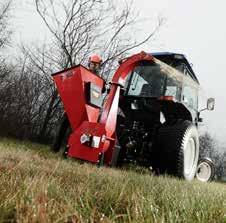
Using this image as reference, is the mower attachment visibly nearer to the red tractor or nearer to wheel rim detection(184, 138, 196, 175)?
the red tractor

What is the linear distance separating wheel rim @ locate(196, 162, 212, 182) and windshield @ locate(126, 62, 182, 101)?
246 cm

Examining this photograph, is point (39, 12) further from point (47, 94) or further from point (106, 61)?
point (47, 94)

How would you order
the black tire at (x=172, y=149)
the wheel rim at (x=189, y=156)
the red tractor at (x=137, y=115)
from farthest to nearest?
the wheel rim at (x=189, y=156) < the black tire at (x=172, y=149) < the red tractor at (x=137, y=115)

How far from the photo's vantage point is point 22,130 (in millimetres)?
17531

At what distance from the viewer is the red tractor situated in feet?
23.0

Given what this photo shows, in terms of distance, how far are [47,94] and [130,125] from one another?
13.6 m

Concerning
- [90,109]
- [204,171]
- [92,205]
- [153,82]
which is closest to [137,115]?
[153,82]

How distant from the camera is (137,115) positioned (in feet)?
27.6

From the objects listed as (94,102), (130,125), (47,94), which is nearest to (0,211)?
(94,102)

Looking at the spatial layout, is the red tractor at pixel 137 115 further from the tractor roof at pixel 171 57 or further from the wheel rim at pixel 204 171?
the wheel rim at pixel 204 171

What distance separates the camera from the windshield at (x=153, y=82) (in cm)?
851

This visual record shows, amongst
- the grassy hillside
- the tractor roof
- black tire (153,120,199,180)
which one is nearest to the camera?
the grassy hillside

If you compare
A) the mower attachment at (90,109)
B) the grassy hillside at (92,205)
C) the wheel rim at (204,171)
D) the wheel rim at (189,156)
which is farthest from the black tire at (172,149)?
the grassy hillside at (92,205)

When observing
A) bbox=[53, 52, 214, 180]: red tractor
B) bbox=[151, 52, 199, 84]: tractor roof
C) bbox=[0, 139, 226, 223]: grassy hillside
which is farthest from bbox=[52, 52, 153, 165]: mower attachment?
bbox=[0, 139, 226, 223]: grassy hillside
